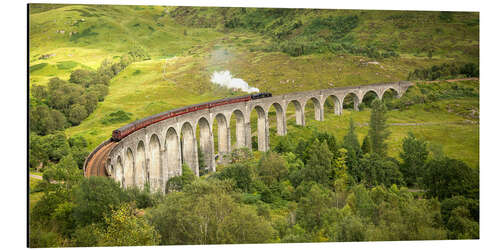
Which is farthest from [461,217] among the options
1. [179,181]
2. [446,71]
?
[446,71]

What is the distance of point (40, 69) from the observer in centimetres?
4438

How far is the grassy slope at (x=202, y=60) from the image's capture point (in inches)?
2285

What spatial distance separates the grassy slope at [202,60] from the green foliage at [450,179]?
788cm

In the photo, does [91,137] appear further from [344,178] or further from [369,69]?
[369,69]

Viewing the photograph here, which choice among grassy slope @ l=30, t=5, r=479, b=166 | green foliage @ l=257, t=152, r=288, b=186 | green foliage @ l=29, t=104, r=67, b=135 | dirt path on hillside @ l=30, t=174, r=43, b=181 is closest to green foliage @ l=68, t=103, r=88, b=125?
grassy slope @ l=30, t=5, r=479, b=166

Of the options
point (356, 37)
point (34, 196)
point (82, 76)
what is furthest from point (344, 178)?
point (356, 37)

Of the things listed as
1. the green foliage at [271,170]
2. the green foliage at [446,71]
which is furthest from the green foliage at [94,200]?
the green foliage at [446,71]

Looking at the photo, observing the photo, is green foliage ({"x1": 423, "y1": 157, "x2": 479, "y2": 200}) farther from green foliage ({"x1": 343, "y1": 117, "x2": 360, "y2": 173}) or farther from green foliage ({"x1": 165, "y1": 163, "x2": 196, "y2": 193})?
green foliage ({"x1": 165, "y1": 163, "x2": 196, "y2": 193})

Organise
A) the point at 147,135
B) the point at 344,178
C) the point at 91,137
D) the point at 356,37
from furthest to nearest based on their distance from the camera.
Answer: the point at 356,37, the point at 91,137, the point at 344,178, the point at 147,135

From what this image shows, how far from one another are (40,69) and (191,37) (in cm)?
5184

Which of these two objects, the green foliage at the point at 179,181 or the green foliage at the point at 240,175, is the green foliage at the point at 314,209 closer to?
the green foliage at the point at 240,175

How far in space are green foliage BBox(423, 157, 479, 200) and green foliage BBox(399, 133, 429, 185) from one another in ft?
12.9

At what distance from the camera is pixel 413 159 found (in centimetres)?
4641

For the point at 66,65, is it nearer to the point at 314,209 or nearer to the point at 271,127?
the point at 271,127
